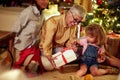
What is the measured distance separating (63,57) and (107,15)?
45.4 inches

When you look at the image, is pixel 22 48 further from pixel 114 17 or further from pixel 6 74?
pixel 114 17

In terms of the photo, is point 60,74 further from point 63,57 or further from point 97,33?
point 97,33

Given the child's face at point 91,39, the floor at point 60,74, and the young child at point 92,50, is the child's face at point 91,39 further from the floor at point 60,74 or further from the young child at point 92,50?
the floor at point 60,74

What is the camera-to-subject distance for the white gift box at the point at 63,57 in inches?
84.8

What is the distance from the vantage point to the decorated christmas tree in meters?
2.95

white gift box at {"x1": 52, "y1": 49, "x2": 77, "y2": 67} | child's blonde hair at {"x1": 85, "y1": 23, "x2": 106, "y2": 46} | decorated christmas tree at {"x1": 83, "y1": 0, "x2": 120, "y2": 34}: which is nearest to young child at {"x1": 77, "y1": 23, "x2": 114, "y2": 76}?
child's blonde hair at {"x1": 85, "y1": 23, "x2": 106, "y2": 46}

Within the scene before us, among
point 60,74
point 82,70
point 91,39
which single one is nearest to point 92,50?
point 91,39

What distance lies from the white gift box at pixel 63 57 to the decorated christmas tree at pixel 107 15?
0.93 meters

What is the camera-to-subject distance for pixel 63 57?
2.16m

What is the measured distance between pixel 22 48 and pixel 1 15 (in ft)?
4.55

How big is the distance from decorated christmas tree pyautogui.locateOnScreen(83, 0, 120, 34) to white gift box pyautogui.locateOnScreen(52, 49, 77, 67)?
3.06ft

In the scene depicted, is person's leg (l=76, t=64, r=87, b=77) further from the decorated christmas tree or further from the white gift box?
the decorated christmas tree

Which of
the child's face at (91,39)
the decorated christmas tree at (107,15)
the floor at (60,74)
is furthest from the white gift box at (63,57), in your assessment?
the decorated christmas tree at (107,15)

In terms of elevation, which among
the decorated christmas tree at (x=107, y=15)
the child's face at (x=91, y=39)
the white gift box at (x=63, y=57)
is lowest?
the white gift box at (x=63, y=57)
